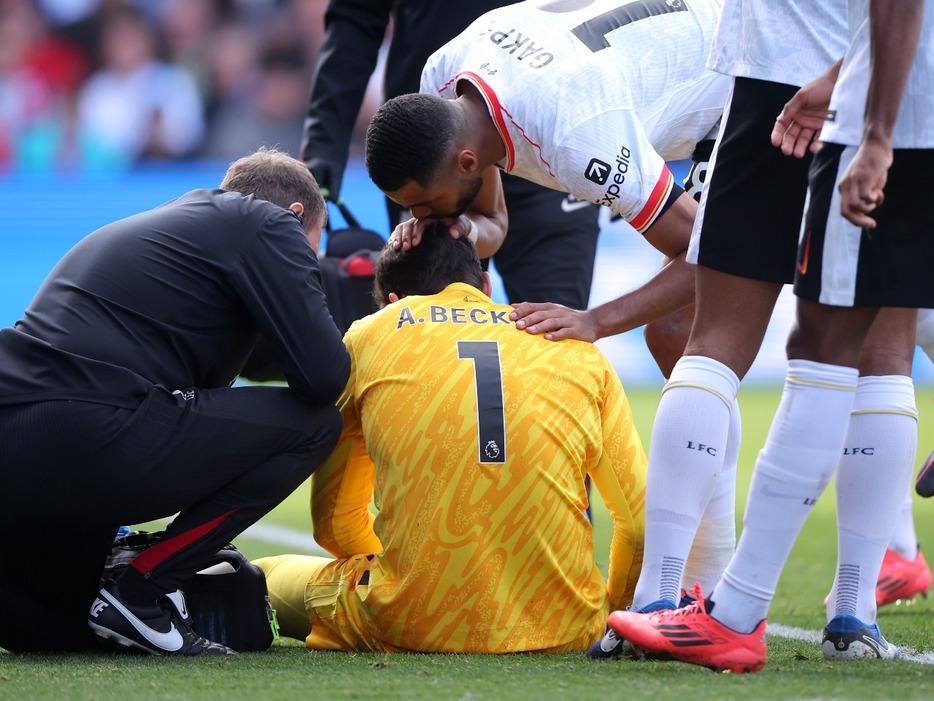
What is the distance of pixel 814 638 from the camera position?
304 cm

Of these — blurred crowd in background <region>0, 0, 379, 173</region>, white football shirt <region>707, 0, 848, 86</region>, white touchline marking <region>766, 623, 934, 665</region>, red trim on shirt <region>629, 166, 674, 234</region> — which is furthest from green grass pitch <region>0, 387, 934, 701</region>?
blurred crowd in background <region>0, 0, 379, 173</region>

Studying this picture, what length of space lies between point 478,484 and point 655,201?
78 cm

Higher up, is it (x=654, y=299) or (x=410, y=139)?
(x=410, y=139)

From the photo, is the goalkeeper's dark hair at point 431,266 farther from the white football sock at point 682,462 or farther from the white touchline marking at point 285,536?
the white touchline marking at point 285,536

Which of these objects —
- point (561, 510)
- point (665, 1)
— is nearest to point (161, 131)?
point (665, 1)

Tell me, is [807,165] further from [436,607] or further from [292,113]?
[292,113]

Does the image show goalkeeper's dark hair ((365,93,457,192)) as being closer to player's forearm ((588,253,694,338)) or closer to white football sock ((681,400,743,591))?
player's forearm ((588,253,694,338))

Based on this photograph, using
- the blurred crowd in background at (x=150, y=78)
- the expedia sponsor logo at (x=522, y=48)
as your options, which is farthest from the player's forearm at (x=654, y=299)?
the blurred crowd in background at (x=150, y=78)

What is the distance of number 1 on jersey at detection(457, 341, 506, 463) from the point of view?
2641mm

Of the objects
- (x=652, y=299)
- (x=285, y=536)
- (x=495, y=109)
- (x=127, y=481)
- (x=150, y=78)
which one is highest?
(x=150, y=78)

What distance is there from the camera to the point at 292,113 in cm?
1130

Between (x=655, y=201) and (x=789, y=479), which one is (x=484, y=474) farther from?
(x=655, y=201)

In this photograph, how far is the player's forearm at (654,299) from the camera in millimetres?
2893

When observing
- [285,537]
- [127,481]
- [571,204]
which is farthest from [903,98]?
[285,537]
